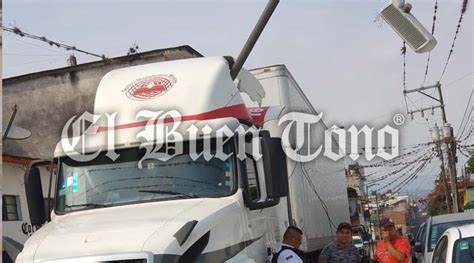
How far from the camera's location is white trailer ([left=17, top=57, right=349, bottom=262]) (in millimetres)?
4703

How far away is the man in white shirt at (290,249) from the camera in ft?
20.2

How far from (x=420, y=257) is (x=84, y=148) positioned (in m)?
5.92

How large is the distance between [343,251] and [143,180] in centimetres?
302

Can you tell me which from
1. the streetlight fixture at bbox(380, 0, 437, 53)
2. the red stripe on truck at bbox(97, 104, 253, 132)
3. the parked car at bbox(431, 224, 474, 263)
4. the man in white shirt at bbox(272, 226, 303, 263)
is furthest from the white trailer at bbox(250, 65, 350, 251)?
the streetlight fixture at bbox(380, 0, 437, 53)

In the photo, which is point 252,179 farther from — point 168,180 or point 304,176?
point 304,176

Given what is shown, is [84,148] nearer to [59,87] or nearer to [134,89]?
[134,89]

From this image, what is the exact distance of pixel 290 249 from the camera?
247 inches

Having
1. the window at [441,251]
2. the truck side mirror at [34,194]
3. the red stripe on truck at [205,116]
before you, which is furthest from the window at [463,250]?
the truck side mirror at [34,194]

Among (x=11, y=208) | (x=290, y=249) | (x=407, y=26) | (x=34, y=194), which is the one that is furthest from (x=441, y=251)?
(x=11, y=208)

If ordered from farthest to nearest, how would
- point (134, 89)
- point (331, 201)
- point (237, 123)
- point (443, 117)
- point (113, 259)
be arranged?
point (443, 117) < point (331, 201) < point (134, 89) < point (237, 123) < point (113, 259)

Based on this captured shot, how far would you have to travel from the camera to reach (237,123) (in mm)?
5965

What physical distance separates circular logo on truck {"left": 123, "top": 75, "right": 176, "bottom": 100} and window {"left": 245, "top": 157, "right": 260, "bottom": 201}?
1226 mm

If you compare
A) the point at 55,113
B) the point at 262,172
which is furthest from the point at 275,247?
the point at 55,113

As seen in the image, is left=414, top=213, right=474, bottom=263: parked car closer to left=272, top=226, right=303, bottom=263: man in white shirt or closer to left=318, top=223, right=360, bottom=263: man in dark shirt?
left=318, top=223, right=360, bottom=263: man in dark shirt
